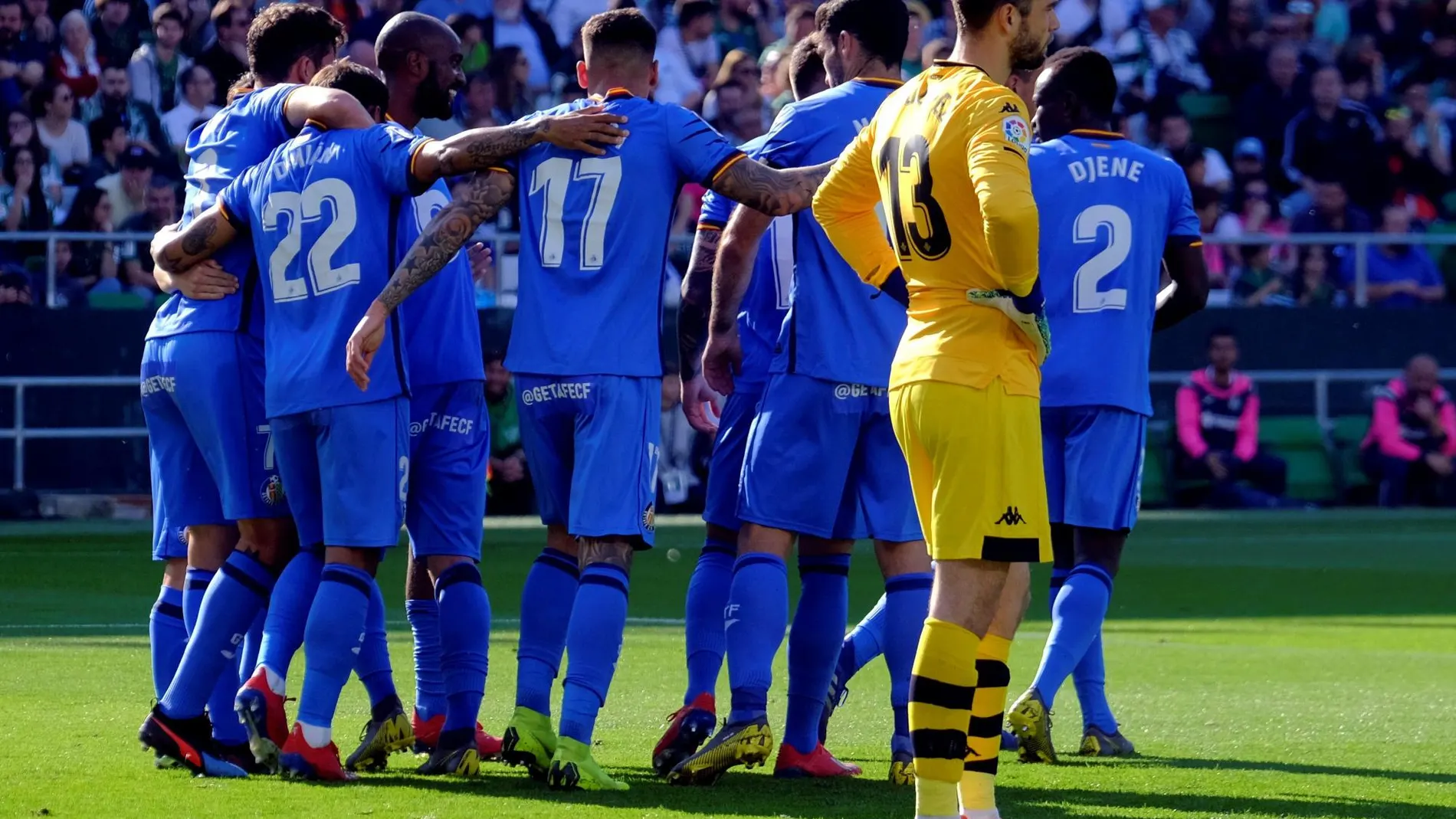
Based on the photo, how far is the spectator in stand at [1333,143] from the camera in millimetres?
21922

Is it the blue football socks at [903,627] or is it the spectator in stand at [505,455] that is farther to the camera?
the spectator in stand at [505,455]

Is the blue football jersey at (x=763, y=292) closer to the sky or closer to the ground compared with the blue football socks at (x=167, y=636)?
closer to the sky

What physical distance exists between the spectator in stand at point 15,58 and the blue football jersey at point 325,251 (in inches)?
506

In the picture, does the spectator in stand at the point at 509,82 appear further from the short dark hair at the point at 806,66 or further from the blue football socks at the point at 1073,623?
the blue football socks at the point at 1073,623

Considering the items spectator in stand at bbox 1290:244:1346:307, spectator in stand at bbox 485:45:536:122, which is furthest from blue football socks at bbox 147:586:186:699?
spectator in stand at bbox 1290:244:1346:307

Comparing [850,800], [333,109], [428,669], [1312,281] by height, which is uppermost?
[333,109]

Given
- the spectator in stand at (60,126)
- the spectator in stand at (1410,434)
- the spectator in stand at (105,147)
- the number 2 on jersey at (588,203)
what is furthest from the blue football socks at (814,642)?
the spectator in stand at (1410,434)

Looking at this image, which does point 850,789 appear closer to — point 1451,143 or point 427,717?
point 427,717

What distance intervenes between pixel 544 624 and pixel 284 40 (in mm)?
2124

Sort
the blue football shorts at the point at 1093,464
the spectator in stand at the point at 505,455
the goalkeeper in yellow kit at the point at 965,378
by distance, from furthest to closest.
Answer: the spectator in stand at the point at 505,455
the blue football shorts at the point at 1093,464
the goalkeeper in yellow kit at the point at 965,378

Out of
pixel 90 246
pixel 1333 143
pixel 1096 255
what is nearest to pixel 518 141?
pixel 1096 255

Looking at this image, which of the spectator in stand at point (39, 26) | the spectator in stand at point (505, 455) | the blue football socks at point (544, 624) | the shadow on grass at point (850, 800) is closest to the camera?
the shadow on grass at point (850, 800)

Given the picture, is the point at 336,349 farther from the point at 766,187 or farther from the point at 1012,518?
the point at 1012,518

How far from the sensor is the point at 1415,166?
22.5 metres
